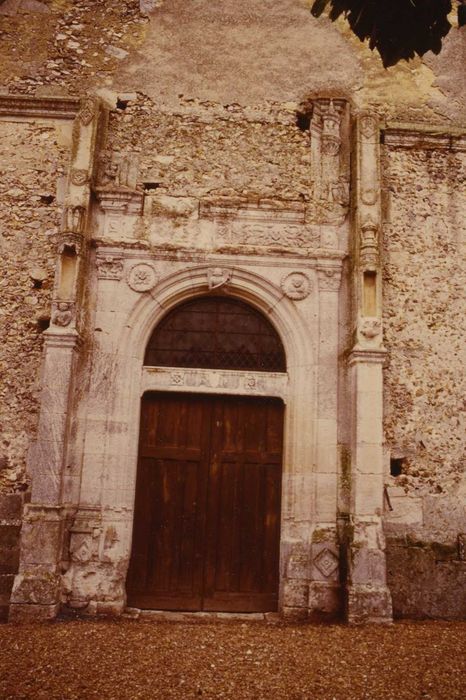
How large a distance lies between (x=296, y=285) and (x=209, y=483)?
2228mm

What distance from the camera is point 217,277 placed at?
639cm

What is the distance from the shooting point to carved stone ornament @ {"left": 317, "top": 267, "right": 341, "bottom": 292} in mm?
6418

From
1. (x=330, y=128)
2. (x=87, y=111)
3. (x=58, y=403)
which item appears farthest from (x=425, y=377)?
(x=87, y=111)

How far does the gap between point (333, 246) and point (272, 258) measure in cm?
67

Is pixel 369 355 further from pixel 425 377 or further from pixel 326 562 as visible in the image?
pixel 326 562

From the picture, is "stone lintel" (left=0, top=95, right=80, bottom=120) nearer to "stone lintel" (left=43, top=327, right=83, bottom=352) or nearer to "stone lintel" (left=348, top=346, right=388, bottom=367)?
"stone lintel" (left=43, top=327, right=83, bottom=352)

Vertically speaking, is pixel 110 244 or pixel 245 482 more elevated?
pixel 110 244

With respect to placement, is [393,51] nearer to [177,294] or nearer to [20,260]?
[177,294]

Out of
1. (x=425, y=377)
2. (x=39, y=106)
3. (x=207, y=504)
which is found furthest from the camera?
(x=39, y=106)

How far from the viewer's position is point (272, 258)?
21.2 feet

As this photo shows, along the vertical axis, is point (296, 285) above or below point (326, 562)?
above

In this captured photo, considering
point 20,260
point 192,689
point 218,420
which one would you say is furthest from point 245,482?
point 20,260

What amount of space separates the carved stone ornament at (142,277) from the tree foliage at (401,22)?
12.2ft

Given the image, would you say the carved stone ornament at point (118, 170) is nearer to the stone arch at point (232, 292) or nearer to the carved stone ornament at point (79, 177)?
the carved stone ornament at point (79, 177)
